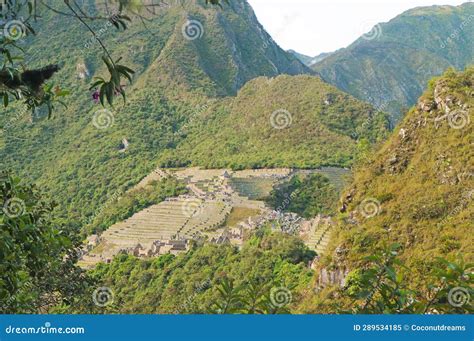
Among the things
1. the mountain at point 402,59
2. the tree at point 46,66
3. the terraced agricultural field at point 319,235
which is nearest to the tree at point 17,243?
the tree at point 46,66

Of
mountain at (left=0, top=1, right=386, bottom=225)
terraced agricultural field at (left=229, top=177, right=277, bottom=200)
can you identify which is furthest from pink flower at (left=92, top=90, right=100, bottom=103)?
mountain at (left=0, top=1, right=386, bottom=225)

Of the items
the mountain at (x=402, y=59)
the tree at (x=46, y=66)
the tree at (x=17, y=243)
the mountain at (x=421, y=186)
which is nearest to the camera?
the tree at (x=46, y=66)

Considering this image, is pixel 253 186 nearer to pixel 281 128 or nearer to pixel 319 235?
pixel 319 235

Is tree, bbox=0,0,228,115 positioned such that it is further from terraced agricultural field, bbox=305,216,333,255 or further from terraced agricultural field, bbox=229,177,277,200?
terraced agricultural field, bbox=229,177,277,200

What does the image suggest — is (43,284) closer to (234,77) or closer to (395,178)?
(395,178)

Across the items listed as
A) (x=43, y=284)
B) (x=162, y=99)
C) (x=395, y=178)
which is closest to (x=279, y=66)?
(x=162, y=99)

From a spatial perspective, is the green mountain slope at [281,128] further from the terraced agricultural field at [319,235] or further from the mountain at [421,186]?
the mountain at [421,186]

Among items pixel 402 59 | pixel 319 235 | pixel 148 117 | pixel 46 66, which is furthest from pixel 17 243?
pixel 402 59
